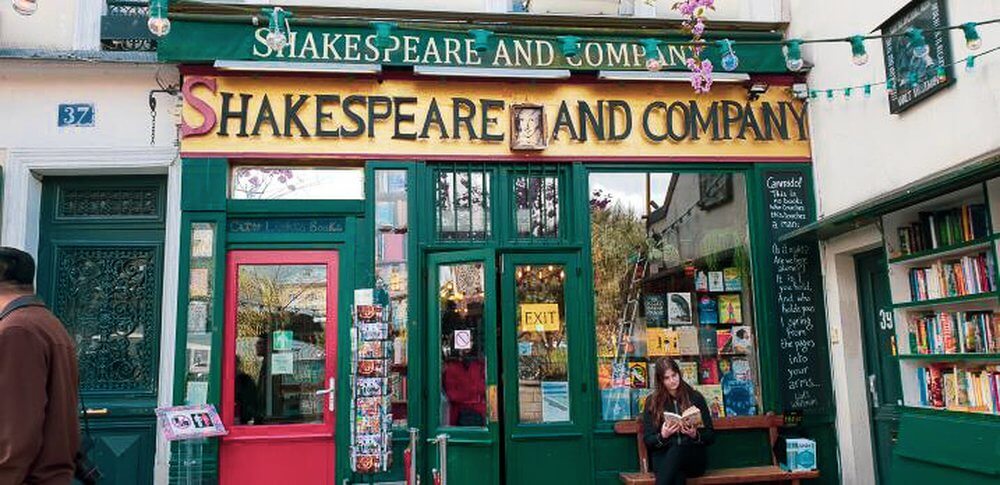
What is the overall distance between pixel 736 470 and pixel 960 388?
189cm

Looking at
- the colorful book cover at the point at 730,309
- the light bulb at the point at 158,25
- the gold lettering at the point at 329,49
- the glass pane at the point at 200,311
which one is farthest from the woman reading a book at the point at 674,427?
the light bulb at the point at 158,25

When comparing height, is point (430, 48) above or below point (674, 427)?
above

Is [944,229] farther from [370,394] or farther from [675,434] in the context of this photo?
[370,394]

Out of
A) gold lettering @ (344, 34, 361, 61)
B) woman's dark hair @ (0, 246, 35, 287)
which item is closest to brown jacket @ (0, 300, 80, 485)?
woman's dark hair @ (0, 246, 35, 287)

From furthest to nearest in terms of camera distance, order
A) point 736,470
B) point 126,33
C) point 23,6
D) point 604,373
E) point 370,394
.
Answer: point 604,373 < point 126,33 < point 736,470 < point 370,394 < point 23,6

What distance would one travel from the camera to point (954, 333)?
5.27 metres

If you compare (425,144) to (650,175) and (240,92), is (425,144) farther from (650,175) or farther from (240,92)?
(650,175)

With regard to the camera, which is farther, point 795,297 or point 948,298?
point 795,297

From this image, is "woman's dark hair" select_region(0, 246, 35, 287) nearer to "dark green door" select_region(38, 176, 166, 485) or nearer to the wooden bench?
"dark green door" select_region(38, 176, 166, 485)

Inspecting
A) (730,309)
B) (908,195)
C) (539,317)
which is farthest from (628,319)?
(908,195)

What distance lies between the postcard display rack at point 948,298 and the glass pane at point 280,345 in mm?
4517

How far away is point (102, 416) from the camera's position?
6227 mm

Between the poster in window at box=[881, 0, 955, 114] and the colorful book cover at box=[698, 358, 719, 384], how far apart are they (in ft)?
8.29

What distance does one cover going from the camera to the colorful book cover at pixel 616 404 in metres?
6.55
